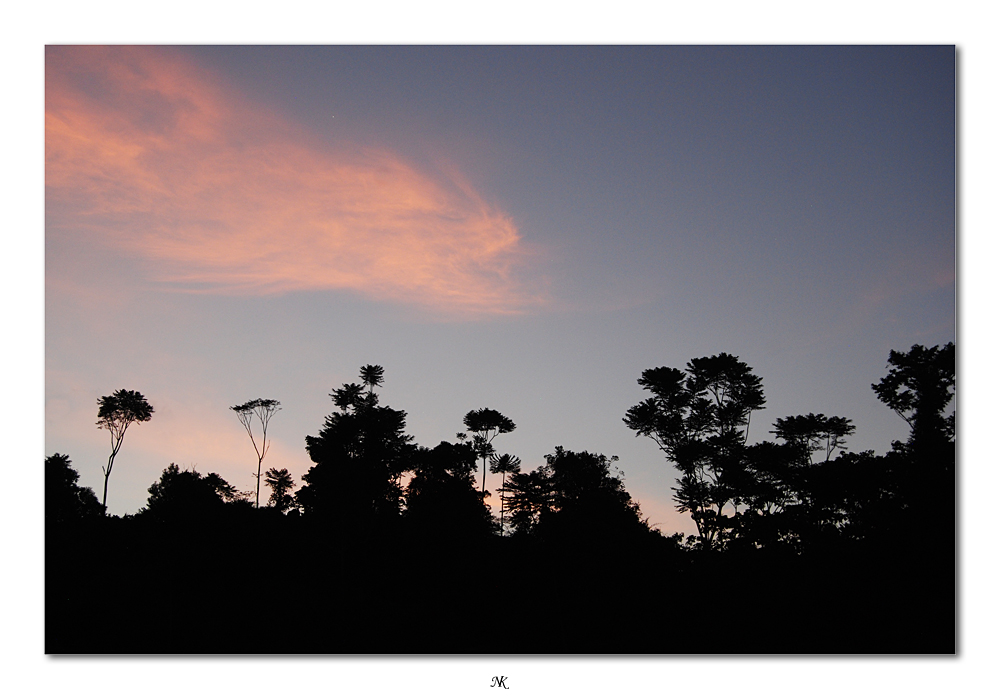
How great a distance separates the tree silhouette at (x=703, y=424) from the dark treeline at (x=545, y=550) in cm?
8

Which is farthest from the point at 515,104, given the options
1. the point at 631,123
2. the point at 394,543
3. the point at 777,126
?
the point at 394,543

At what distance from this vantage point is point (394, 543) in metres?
30.2

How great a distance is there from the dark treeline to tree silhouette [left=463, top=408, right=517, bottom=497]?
18 cm

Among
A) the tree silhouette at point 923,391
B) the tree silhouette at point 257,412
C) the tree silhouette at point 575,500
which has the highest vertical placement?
the tree silhouette at point 923,391

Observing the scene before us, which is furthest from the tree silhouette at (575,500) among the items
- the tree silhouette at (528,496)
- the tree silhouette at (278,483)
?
the tree silhouette at (278,483)

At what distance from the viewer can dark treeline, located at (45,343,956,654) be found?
10422 mm

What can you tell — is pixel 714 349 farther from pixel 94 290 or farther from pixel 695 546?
pixel 94 290

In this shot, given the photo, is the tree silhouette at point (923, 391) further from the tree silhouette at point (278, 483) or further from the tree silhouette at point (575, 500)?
the tree silhouette at point (278, 483)

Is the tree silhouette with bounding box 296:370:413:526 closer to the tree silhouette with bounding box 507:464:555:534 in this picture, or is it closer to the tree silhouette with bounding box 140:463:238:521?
the tree silhouette with bounding box 140:463:238:521

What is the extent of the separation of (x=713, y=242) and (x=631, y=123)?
10.9 feet

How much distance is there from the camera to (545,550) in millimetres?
23391

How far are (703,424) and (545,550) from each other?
8306 mm

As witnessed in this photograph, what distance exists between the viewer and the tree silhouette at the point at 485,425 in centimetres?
3762

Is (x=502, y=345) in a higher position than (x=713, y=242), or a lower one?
lower
